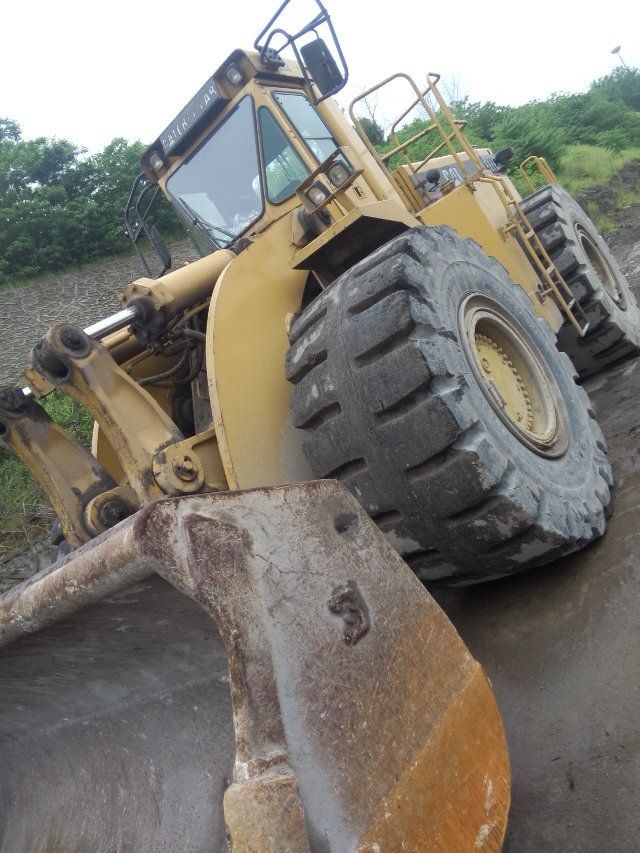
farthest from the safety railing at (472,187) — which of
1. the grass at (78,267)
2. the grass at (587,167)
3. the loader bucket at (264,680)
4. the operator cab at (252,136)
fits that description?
the grass at (587,167)

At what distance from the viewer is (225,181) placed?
3.88 metres

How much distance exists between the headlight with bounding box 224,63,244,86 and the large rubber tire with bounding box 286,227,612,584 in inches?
60.7

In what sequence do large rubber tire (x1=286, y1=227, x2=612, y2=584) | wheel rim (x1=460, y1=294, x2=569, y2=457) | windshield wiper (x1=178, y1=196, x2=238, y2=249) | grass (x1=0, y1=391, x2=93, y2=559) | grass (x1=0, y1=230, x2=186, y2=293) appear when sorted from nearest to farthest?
1. large rubber tire (x1=286, y1=227, x2=612, y2=584)
2. wheel rim (x1=460, y1=294, x2=569, y2=457)
3. windshield wiper (x1=178, y1=196, x2=238, y2=249)
4. grass (x1=0, y1=391, x2=93, y2=559)
5. grass (x1=0, y1=230, x2=186, y2=293)

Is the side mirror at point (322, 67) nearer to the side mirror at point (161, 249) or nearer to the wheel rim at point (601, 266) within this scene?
the side mirror at point (161, 249)

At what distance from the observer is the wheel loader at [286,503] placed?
140cm

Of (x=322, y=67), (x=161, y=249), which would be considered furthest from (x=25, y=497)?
(x=322, y=67)

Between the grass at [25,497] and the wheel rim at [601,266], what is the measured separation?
4.86 meters

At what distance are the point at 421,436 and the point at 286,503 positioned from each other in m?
0.85

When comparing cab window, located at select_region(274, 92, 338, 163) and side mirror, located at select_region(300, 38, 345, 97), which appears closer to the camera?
side mirror, located at select_region(300, 38, 345, 97)

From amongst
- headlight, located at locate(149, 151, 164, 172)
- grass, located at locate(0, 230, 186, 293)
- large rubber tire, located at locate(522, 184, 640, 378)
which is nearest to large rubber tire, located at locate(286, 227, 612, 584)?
headlight, located at locate(149, 151, 164, 172)

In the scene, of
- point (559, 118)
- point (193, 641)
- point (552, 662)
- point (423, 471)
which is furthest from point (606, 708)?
point (559, 118)

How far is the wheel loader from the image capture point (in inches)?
55.3

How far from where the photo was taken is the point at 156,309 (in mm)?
3092

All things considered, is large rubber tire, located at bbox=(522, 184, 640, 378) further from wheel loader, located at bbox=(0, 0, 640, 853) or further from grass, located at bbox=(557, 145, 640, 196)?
grass, located at bbox=(557, 145, 640, 196)
